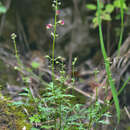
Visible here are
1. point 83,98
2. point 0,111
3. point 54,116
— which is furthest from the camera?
point 83,98

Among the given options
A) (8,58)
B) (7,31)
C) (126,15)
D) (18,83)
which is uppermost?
(126,15)

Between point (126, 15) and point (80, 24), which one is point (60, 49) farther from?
point (126, 15)

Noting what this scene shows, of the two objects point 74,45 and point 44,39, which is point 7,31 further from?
point 74,45

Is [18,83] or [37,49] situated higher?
[37,49]

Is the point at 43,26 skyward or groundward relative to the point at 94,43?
skyward

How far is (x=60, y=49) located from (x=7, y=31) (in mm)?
1003

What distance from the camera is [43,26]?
12.3ft

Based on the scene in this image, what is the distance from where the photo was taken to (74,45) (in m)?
3.65

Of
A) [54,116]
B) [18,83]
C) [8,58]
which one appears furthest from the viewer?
[8,58]

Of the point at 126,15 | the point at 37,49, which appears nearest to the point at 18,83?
the point at 37,49

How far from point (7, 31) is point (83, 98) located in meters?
2.28

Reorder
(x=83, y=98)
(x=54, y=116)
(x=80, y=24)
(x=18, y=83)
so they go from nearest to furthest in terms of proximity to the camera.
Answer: (x=54, y=116)
(x=83, y=98)
(x=18, y=83)
(x=80, y=24)

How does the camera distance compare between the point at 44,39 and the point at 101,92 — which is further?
the point at 44,39

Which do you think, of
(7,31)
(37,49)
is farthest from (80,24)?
(7,31)
